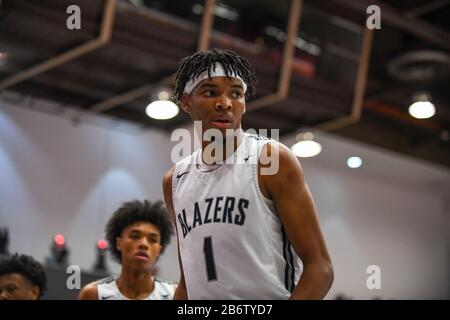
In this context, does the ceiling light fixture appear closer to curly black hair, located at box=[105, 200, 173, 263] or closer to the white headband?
curly black hair, located at box=[105, 200, 173, 263]

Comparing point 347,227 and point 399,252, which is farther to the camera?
point 399,252

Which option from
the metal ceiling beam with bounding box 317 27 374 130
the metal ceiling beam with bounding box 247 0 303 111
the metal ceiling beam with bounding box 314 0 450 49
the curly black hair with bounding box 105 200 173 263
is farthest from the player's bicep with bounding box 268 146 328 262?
the metal ceiling beam with bounding box 317 27 374 130

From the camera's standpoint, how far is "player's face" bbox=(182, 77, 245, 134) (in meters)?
2.55

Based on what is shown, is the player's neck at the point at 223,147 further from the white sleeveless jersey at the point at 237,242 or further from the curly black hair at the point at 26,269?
the curly black hair at the point at 26,269

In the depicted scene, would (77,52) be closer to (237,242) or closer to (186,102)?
(186,102)

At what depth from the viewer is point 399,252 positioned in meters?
11.6

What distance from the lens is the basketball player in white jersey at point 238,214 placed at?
2.33 meters

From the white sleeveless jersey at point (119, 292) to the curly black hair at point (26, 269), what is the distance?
1.34ft

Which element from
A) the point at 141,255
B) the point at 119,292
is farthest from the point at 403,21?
the point at 119,292

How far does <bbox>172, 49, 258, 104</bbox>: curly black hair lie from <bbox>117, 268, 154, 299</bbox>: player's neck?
207 cm

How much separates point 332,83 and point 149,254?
19.4ft

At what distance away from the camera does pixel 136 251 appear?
184 inches

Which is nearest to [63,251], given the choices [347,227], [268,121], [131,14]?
[131,14]
